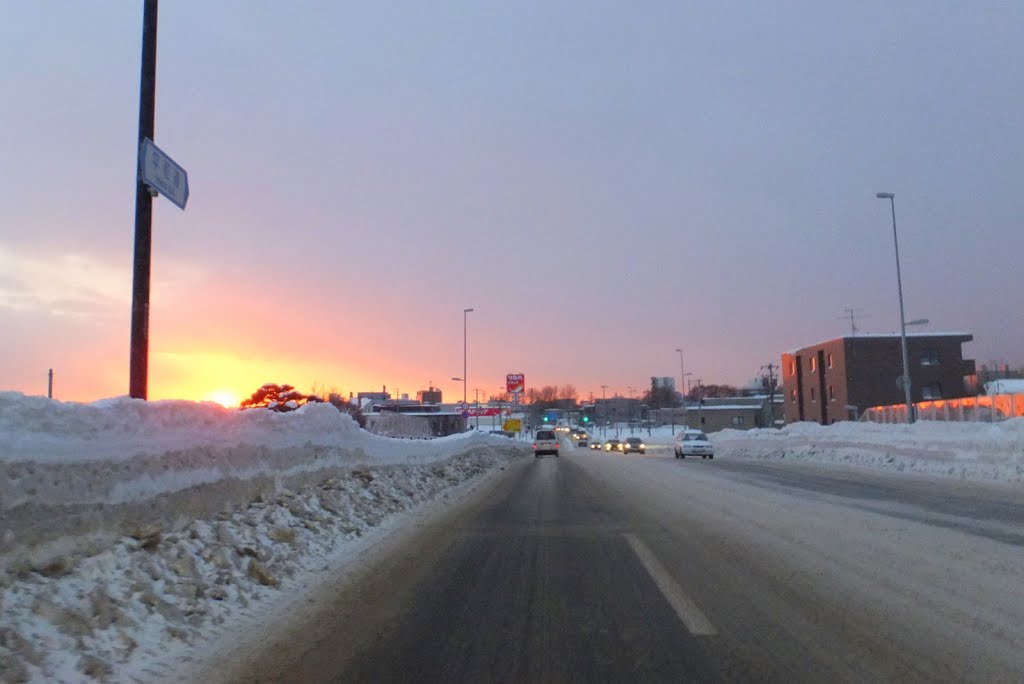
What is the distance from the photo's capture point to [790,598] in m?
7.28

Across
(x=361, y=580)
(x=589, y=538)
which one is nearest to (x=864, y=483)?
(x=589, y=538)

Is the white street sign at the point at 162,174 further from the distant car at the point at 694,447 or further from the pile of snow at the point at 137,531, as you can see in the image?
the distant car at the point at 694,447

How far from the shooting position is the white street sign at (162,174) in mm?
8500

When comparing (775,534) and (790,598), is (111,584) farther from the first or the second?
(775,534)

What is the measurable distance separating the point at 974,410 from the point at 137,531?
41594 mm

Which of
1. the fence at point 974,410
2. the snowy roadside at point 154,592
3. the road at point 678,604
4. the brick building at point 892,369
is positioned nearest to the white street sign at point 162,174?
the snowy roadside at point 154,592

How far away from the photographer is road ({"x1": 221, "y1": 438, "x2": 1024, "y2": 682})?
538cm

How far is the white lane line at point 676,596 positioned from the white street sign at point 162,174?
6.87 m

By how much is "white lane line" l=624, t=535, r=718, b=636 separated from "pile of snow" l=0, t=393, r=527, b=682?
374cm

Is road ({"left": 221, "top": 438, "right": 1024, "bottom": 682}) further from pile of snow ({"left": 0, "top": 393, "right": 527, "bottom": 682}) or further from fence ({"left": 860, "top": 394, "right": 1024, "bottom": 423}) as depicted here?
fence ({"left": 860, "top": 394, "right": 1024, "bottom": 423})

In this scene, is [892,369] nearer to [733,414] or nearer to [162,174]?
[733,414]

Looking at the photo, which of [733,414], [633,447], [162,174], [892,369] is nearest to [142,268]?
[162,174]

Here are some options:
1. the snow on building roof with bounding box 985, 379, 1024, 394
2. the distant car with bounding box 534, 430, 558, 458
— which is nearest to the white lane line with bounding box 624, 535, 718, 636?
the distant car with bounding box 534, 430, 558, 458

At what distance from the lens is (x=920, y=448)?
28.3 meters
